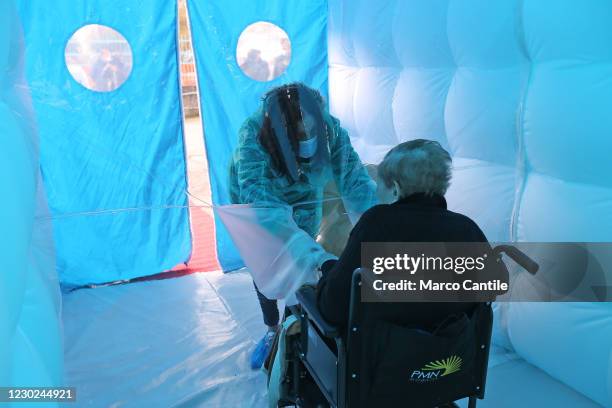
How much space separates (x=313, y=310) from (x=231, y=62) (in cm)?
215

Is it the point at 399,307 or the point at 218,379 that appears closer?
the point at 399,307

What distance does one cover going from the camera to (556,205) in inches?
68.2

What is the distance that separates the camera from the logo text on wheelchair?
3.90ft

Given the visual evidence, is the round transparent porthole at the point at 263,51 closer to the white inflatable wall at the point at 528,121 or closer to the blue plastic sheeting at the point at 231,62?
the blue plastic sheeting at the point at 231,62

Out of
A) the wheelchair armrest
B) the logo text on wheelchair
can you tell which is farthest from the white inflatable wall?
the wheelchair armrest

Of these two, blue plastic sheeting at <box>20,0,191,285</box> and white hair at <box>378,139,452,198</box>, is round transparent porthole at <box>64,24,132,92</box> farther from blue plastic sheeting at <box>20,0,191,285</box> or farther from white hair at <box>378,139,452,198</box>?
white hair at <box>378,139,452,198</box>

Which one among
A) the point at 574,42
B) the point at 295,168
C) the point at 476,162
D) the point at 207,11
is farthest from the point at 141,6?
the point at 574,42

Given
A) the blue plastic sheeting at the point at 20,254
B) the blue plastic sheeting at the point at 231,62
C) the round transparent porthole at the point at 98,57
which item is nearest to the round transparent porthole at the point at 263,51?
the blue plastic sheeting at the point at 231,62

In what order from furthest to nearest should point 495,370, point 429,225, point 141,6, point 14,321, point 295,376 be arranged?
point 141,6 → point 495,370 → point 295,376 → point 429,225 → point 14,321

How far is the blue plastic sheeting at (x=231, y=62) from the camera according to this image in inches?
116

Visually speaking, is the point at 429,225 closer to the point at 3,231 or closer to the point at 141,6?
the point at 3,231

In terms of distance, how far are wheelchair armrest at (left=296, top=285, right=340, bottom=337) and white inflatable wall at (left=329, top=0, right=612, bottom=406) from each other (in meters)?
0.96

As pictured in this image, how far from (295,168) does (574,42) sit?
100 cm

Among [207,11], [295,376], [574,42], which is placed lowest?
[295,376]
